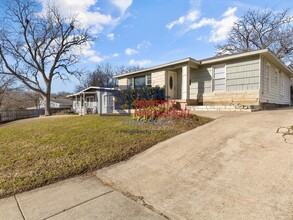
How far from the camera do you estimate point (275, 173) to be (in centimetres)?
244

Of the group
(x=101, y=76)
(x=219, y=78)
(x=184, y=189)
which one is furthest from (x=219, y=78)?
(x=101, y=76)

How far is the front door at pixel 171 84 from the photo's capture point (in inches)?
450

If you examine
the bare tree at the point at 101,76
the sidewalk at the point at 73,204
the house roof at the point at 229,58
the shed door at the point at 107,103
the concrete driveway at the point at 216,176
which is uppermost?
the bare tree at the point at 101,76

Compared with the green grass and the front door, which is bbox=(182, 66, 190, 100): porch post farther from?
the green grass

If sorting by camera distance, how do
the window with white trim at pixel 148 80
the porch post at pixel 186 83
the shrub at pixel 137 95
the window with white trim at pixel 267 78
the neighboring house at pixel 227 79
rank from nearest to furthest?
the neighboring house at pixel 227 79 → the window with white trim at pixel 267 78 → the porch post at pixel 186 83 → the shrub at pixel 137 95 → the window with white trim at pixel 148 80

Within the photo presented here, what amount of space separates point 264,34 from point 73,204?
2773 centimetres

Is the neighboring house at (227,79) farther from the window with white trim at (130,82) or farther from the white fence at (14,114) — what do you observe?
the white fence at (14,114)

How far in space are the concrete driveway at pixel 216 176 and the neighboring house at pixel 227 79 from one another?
5050 millimetres

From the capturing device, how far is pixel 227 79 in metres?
9.40

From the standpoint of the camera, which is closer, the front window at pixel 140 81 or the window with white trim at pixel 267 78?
the window with white trim at pixel 267 78

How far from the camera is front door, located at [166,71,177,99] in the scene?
11.4m

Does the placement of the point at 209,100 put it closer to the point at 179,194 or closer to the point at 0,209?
the point at 179,194

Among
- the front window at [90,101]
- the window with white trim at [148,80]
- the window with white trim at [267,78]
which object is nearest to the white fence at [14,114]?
the front window at [90,101]

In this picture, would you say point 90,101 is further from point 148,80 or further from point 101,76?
point 101,76
